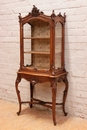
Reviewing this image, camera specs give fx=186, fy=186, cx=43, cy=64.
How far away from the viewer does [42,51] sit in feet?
10.1

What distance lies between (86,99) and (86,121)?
33 cm

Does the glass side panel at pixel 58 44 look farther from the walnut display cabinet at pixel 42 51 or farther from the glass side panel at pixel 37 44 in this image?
the glass side panel at pixel 37 44

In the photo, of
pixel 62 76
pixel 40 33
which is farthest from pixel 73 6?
pixel 62 76

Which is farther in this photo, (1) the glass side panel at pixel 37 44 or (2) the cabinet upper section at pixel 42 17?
(1) the glass side panel at pixel 37 44

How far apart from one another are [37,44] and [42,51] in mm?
174

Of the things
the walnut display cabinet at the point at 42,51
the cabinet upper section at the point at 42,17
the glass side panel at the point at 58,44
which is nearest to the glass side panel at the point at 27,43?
the walnut display cabinet at the point at 42,51

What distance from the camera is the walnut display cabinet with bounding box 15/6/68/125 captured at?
266 cm

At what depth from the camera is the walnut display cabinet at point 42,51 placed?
2.66 meters

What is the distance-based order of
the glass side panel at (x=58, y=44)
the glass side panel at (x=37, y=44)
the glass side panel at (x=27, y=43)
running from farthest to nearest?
the glass side panel at (x=27, y=43) < the glass side panel at (x=37, y=44) < the glass side panel at (x=58, y=44)

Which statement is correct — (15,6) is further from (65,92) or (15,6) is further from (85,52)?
(65,92)

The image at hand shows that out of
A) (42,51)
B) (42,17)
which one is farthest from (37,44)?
(42,17)

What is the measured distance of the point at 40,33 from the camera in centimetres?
310

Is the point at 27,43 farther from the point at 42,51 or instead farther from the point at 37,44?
the point at 42,51

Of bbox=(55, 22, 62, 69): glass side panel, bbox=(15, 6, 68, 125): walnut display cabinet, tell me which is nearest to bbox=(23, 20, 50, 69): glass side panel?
bbox=(15, 6, 68, 125): walnut display cabinet
